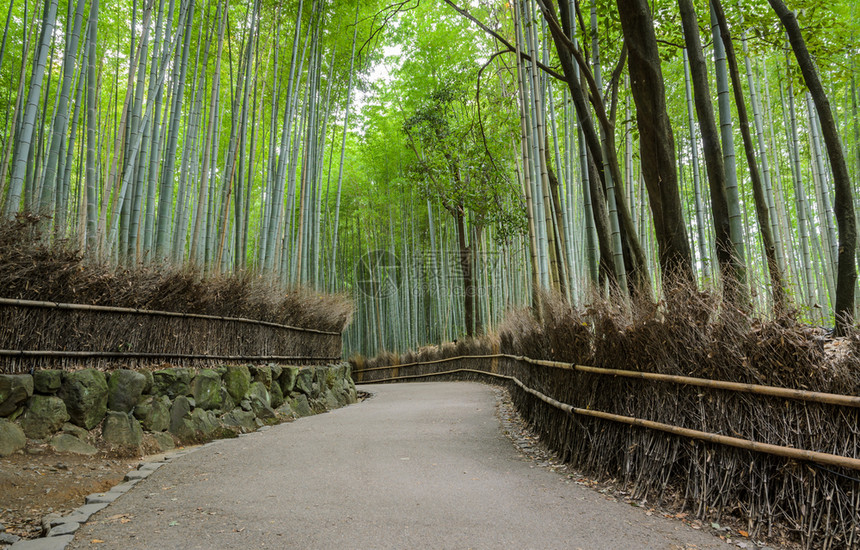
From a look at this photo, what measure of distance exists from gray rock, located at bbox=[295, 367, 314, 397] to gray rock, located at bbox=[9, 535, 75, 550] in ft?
14.8

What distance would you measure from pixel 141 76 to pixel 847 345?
5028mm

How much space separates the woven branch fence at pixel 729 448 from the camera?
5.99ft

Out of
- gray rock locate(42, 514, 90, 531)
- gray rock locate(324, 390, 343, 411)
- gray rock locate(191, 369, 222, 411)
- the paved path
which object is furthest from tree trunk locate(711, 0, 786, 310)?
gray rock locate(324, 390, 343, 411)

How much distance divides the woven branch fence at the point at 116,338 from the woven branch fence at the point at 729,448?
10.7ft

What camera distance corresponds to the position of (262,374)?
5.69m

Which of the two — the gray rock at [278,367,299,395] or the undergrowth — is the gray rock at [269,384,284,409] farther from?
the undergrowth

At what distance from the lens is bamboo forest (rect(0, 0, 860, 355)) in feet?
11.2

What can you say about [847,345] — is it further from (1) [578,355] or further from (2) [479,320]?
(2) [479,320]

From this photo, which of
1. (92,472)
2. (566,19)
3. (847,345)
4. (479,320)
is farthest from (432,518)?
(479,320)

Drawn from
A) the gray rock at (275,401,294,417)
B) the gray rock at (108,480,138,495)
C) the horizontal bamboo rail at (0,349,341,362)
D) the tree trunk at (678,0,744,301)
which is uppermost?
the tree trunk at (678,0,744,301)

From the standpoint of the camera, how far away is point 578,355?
3283 mm

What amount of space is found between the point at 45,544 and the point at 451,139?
9.23m
